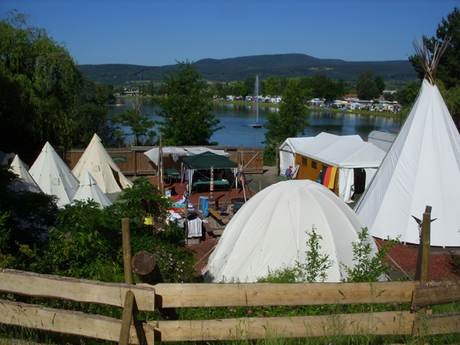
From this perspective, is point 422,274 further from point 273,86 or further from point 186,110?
point 273,86

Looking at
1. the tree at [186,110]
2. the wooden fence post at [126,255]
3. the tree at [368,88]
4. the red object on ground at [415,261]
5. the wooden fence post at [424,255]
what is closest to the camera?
the wooden fence post at [126,255]

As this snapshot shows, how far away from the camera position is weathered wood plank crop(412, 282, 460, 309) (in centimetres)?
395

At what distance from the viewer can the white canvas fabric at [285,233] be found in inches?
363

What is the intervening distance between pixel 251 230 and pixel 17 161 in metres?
10.5

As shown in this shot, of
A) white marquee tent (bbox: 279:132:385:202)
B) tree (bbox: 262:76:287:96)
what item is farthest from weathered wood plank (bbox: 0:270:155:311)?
tree (bbox: 262:76:287:96)

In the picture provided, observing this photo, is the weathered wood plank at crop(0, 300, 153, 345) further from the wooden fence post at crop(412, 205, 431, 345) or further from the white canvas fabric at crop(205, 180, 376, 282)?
the white canvas fabric at crop(205, 180, 376, 282)

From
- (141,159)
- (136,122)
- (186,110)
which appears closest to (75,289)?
(141,159)

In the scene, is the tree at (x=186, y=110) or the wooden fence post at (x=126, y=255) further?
the tree at (x=186, y=110)

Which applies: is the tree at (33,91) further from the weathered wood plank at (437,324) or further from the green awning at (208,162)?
the weathered wood plank at (437,324)

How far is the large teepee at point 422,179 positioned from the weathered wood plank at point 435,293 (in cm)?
1009

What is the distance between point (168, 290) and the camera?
3695 millimetres

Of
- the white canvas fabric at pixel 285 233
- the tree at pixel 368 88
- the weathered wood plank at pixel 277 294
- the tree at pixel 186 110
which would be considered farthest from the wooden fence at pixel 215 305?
the tree at pixel 368 88

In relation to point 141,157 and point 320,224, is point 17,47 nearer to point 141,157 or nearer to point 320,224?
point 141,157

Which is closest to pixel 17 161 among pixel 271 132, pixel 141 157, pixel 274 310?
pixel 141 157
